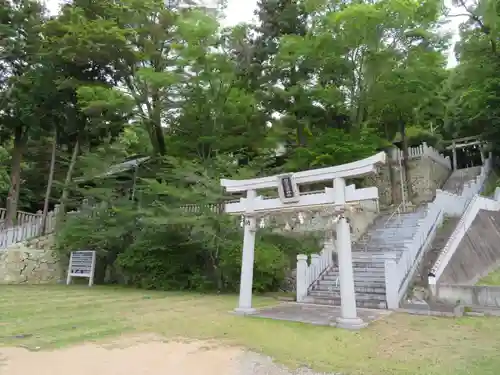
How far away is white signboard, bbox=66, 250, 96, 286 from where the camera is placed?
13450 millimetres

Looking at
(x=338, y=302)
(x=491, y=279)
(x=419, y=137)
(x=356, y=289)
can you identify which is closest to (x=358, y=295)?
(x=356, y=289)

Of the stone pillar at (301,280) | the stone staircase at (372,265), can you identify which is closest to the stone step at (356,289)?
the stone staircase at (372,265)

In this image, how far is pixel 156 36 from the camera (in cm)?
1475

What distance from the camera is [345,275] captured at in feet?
21.8

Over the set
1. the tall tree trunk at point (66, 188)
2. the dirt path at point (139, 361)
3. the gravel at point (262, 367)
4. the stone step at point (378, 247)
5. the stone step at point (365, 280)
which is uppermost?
the tall tree trunk at point (66, 188)

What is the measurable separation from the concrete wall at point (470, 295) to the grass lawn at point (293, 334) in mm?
924

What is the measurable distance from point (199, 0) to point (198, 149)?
282 inches

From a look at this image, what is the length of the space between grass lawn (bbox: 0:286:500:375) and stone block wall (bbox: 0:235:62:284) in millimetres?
5188

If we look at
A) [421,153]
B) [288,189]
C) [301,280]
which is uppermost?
[421,153]

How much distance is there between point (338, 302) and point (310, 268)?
55.9 inches

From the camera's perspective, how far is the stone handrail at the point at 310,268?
966 centimetres

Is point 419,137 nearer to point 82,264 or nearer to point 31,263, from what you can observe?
point 82,264

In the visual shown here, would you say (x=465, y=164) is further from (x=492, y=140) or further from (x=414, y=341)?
(x=414, y=341)

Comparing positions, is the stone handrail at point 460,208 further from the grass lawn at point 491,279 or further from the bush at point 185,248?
the bush at point 185,248
